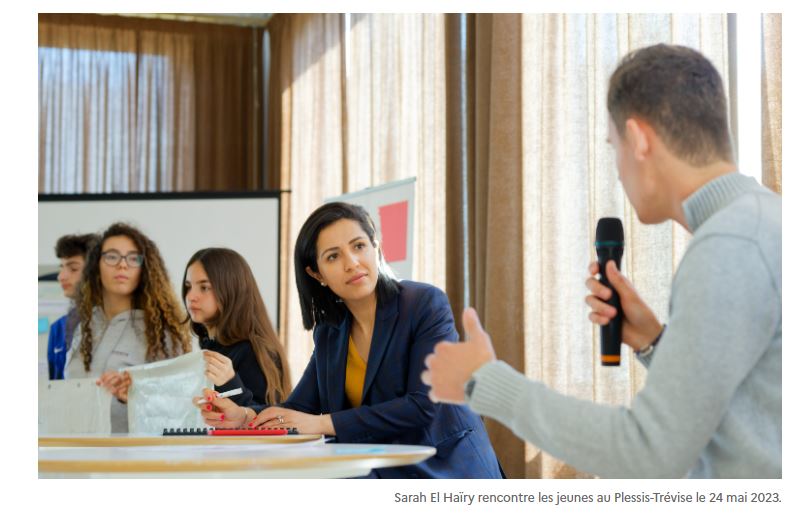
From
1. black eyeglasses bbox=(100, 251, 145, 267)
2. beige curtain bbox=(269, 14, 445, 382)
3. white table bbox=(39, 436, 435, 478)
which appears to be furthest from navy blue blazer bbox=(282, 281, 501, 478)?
beige curtain bbox=(269, 14, 445, 382)

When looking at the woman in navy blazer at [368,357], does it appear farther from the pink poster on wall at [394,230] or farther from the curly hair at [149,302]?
the pink poster on wall at [394,230]

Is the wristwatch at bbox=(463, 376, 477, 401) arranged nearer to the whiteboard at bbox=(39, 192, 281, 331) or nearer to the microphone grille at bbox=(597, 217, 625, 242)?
the microphone grille at bbox=(597, 217, 625, 242)

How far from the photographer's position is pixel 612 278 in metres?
1.46

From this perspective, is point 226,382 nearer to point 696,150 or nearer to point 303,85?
point 696,150

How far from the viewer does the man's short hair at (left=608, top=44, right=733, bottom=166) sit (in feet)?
4.05

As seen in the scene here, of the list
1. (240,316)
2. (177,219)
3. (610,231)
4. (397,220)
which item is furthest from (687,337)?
(177,219)

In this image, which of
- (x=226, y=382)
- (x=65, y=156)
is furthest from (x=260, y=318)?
(x=65, y=156)

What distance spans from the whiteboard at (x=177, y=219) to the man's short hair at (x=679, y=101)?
159 inches

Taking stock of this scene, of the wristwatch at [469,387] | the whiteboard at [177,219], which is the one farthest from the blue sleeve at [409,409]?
the whiteboard at [177,219]

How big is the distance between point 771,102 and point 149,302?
2.43 meters

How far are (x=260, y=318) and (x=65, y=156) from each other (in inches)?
181

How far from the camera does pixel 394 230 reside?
440 cm

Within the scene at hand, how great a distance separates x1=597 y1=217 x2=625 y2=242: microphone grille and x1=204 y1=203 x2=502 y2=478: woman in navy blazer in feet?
3.25

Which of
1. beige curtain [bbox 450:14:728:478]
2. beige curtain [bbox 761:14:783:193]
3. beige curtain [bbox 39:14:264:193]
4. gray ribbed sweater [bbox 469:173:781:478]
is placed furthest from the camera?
beige curtain [bbox 39:14:264:193]
